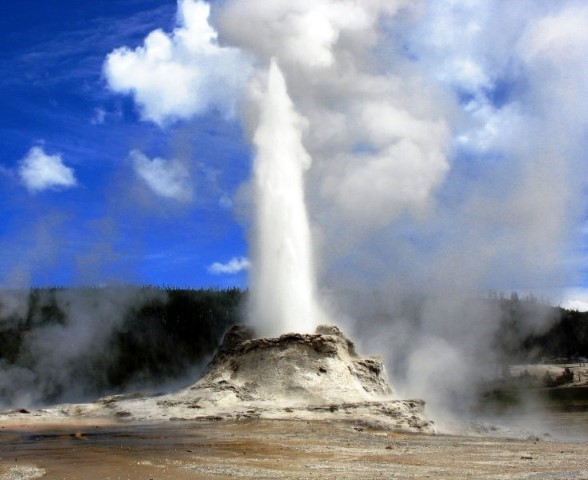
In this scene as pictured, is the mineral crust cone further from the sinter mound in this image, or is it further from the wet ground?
the wet ground

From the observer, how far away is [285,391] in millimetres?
22656

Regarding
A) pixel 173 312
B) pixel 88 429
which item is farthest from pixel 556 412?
pixel 173 312

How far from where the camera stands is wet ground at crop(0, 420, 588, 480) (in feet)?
35.8

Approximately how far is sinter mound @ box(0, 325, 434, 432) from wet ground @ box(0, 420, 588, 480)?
150cm

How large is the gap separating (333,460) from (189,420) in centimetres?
929

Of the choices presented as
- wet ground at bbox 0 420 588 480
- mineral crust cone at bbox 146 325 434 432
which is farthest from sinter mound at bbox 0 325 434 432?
wet ground at bbox 0 420 588 480

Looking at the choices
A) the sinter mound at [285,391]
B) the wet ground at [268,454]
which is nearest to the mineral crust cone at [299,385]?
the sinter mound at [285,391]

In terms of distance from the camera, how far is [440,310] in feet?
144

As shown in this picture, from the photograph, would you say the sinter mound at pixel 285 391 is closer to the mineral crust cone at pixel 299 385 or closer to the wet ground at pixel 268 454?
the mineral crust cone at pixel 299 385

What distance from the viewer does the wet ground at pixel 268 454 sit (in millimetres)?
10922

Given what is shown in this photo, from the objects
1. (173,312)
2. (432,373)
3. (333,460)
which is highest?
(173,312)

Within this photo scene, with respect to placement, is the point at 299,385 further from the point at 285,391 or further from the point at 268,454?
the point at 268,454

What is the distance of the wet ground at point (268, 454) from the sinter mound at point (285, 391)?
150 cm

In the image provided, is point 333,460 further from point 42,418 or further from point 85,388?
point 85,388
